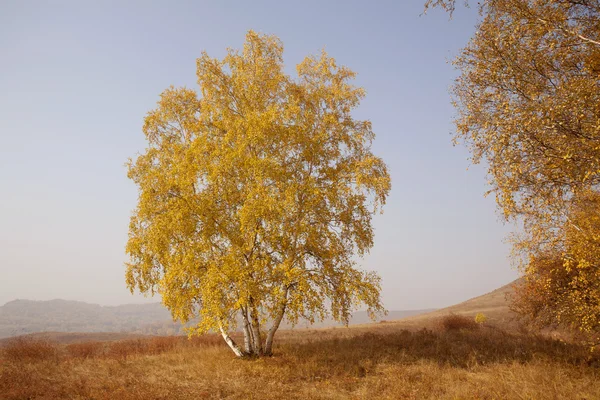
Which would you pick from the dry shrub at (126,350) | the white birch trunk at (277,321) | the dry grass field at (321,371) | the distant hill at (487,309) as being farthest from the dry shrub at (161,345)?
the distant hill at (487,309)

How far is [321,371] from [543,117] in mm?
11979

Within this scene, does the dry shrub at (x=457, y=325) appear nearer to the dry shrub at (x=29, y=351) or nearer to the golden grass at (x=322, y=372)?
the golden grass at (x=322, y=372)

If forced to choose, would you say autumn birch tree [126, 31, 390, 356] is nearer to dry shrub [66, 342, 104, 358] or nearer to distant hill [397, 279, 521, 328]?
dry shrub [66, 342, 104, 358]

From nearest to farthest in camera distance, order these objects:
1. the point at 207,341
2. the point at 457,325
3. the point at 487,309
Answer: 1. the point at 207,341
2. the point at 457,325
3. the point at 487,309

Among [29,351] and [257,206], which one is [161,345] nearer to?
[29,351]

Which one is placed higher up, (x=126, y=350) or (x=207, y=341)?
(x=126, y=350)

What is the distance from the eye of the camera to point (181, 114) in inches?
781

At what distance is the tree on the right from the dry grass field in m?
3.27

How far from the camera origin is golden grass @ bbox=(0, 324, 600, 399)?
11.2m

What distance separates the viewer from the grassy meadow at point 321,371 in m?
11.2

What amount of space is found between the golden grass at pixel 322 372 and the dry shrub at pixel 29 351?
1.8 inches

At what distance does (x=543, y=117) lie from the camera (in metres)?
9.37

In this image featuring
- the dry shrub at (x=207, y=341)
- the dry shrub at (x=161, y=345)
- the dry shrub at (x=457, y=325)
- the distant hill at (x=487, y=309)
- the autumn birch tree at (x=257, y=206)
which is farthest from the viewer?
the distant hill at (x=487, y=309)

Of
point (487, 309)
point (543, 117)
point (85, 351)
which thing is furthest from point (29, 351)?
point (487, 309)
